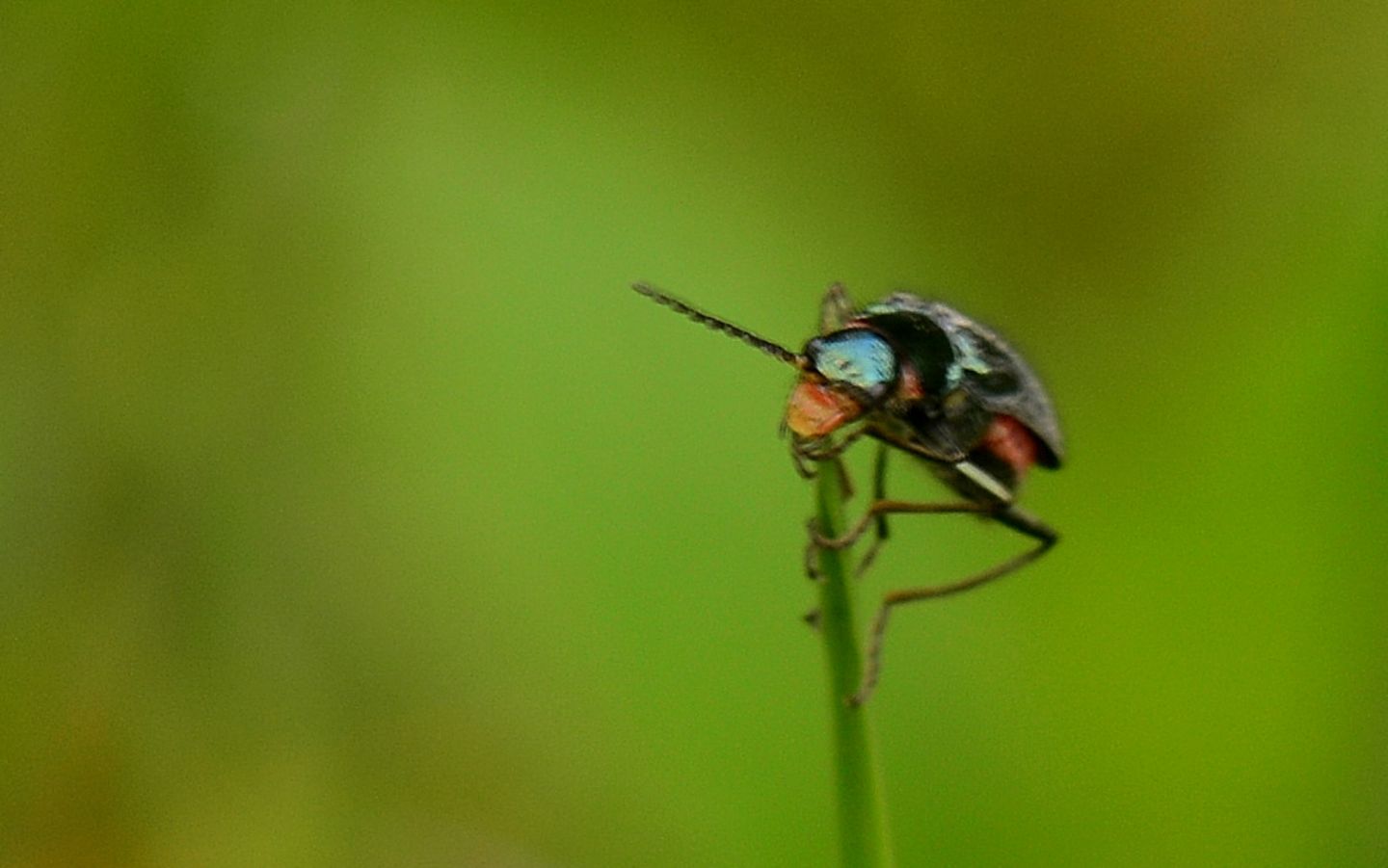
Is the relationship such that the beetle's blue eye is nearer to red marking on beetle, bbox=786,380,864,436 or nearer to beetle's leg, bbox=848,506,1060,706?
red marking on beetle, bbox=786,380,864,436

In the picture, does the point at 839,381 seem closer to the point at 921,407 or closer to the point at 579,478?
the point at 921,407

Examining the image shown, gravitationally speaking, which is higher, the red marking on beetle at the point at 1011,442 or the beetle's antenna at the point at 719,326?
the beetle's antenna at the point at 719,326

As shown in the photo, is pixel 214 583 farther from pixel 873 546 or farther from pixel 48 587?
pixel 873 546

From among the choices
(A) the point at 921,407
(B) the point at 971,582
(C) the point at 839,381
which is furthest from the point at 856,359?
(B) the point at 971,582

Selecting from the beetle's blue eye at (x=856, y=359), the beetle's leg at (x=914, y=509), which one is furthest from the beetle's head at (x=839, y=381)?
the beetle's leg at (x=914, y=509)

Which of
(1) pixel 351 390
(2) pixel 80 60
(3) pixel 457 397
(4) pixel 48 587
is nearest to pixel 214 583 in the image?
(4) pixel 48 587

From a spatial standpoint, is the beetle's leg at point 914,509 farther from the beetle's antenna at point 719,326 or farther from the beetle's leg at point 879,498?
the beetle's antenna at point 719,326
